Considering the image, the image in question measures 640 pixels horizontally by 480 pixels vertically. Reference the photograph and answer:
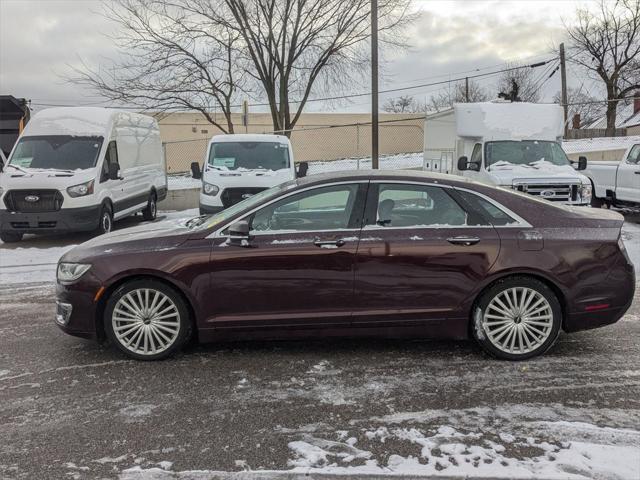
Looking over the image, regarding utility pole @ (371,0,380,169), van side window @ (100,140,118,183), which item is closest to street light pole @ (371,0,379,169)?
utility pole @ (371,0,380,169)

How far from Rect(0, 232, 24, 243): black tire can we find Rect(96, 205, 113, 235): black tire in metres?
1.54

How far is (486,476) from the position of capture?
3008 mm

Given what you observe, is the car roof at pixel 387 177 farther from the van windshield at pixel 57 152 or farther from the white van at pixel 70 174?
the van windshield at pixel 57 152

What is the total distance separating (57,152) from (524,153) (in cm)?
913

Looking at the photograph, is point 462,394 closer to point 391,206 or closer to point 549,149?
point 391,206

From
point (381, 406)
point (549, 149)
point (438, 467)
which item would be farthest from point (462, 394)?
point (549, 149)

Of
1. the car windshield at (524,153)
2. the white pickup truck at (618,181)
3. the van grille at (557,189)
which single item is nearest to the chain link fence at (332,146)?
the white pickup truck at (618,181)

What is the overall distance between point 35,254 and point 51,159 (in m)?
2.07

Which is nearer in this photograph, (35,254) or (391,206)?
(391,206)

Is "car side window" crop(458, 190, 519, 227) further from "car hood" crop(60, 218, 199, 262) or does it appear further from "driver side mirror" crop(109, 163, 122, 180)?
"driver side mirror" crop(109, 163, 122, 180)

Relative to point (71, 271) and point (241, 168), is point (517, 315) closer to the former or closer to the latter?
point (71, 271)

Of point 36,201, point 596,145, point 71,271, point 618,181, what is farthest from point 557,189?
point 596,145

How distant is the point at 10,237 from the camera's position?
1142 cm

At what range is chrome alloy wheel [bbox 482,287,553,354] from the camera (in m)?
4.59
